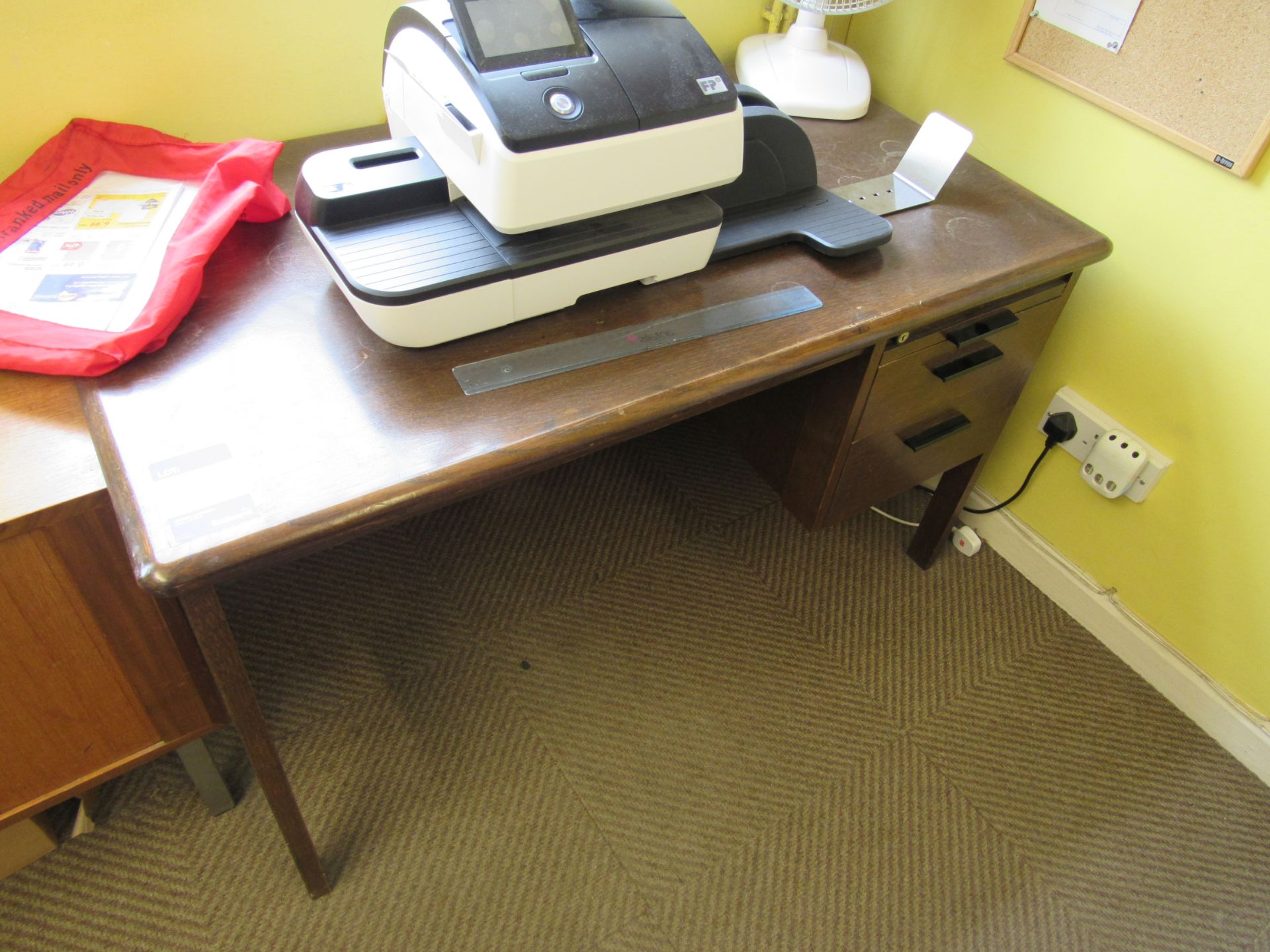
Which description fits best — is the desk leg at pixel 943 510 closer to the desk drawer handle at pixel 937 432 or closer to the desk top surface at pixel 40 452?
the desk drawer handle at pixel 937 432

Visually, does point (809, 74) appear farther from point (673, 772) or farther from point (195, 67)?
point (673, 772)

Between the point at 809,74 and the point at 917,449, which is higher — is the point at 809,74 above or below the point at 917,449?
above

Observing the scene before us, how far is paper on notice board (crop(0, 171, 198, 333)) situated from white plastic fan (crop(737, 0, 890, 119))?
82 cm

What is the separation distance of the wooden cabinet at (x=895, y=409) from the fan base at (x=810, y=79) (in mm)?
420

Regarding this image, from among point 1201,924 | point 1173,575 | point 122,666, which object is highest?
point 122,666

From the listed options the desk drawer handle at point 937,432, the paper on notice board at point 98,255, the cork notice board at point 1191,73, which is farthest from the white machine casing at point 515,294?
the cork notice board at point 1191,73

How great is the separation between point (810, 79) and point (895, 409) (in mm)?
551

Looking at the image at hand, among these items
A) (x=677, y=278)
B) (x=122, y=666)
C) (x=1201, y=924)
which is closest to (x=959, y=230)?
(x=677, y=278)

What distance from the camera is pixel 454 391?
2.83 feet

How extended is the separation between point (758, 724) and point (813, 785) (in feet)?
0.39

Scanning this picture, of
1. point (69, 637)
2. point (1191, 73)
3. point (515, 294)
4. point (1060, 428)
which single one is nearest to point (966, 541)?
point (1060, 428)

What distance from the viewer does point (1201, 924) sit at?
1.21 m

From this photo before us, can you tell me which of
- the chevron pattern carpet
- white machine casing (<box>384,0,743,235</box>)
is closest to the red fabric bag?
white machine casing (<box>384,0,743,235</box>)

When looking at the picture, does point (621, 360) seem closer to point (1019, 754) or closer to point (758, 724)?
point (758, 724)
